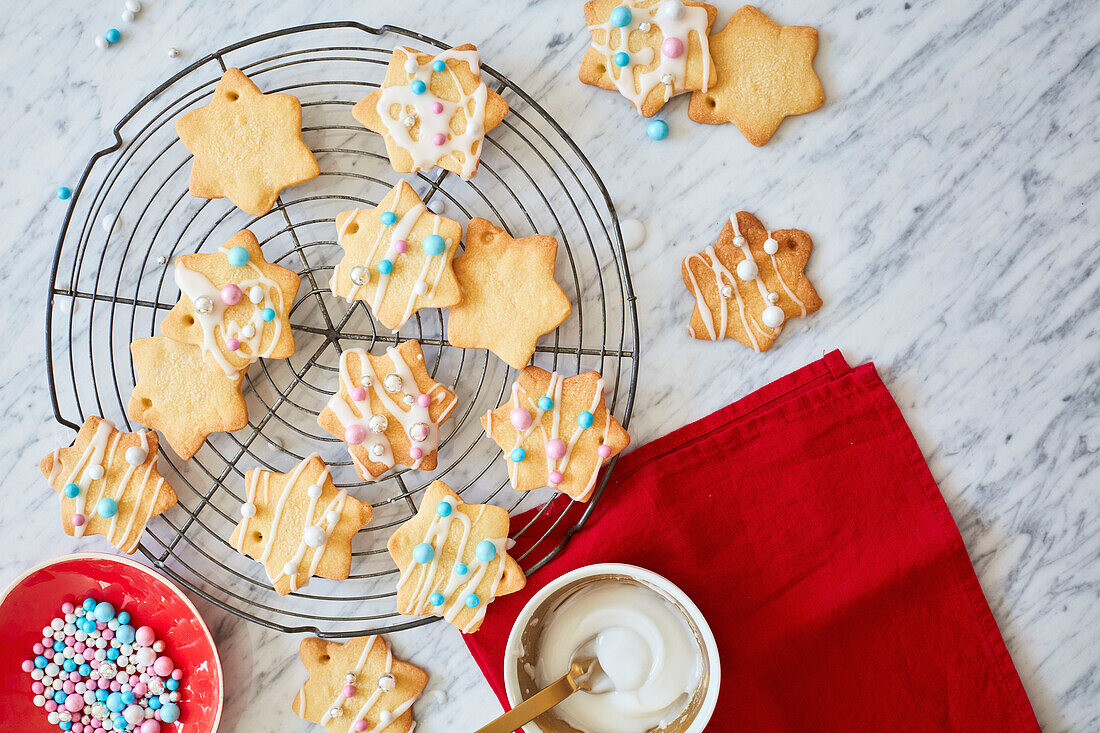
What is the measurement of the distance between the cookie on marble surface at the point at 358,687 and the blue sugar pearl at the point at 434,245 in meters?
0.64

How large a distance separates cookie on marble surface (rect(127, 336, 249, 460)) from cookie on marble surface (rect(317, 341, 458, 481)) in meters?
0.17

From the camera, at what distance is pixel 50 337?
4.28 feet

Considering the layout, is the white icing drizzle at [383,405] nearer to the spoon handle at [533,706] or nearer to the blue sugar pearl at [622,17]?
the spoon handle at [533,706]

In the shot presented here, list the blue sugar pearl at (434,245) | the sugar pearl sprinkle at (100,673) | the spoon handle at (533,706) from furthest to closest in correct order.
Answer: the sugar pearl sprinkle at (100,673)
the blue sugar pearl at (434,245)
the spoon handle at (533,706)

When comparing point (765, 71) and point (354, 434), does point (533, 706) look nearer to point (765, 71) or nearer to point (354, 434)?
point (354, 434)

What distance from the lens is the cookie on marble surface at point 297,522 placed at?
4.09 feet

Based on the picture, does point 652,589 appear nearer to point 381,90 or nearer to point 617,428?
point 617,428

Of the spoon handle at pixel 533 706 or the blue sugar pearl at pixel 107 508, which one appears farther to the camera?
the blue sugar pearl at pixel 107 508

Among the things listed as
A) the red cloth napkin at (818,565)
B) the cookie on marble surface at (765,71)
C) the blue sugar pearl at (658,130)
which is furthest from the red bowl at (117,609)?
the cookie on marble surface at (765,71)

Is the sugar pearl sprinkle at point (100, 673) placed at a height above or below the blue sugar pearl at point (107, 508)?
below

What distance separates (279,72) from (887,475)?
1.22 metres

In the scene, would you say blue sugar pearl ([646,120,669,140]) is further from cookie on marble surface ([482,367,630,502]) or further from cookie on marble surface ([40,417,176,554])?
cookie on marble surface ([40,417,176,554])

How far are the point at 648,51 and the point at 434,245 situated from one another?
47 cm

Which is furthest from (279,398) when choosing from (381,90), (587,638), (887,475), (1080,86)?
(1080,86)
